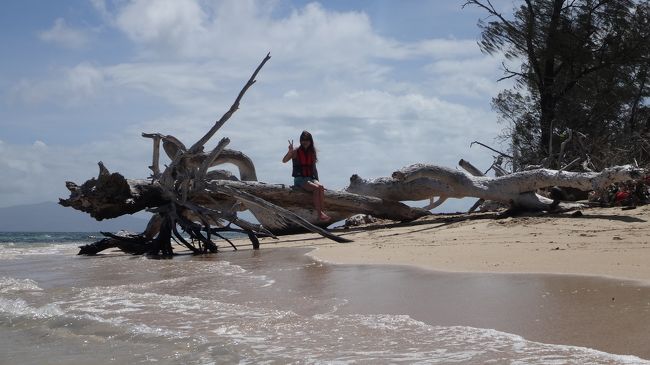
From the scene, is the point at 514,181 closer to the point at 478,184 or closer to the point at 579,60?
the point at 478,184

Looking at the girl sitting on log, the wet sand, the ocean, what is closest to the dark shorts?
the girl sitting on log

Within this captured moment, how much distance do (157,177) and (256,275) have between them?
16.1ft

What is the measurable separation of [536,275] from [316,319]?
78.0 inches

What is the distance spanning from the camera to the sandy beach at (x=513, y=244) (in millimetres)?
5746

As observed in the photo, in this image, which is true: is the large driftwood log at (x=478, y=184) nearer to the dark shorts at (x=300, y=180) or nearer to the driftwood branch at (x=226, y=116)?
the dark shorts at (x=300, y=180)

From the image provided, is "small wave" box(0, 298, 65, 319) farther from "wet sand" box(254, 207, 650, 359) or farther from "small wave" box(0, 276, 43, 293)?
"wet sand" box(254, 207, 650, 359)

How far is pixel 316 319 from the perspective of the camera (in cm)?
413

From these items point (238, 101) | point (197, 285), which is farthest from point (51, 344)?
point (238, 101)

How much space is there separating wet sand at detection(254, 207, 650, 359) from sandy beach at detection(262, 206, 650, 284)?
0.04 ft

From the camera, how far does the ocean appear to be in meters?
3.28

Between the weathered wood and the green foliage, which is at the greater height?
the green foliage

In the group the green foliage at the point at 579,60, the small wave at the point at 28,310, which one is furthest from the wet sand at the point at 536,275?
the green foliage at the point at 579,60

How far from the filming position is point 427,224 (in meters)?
11.7

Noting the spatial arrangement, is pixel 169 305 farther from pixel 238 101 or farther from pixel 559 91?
pixel 559 91
